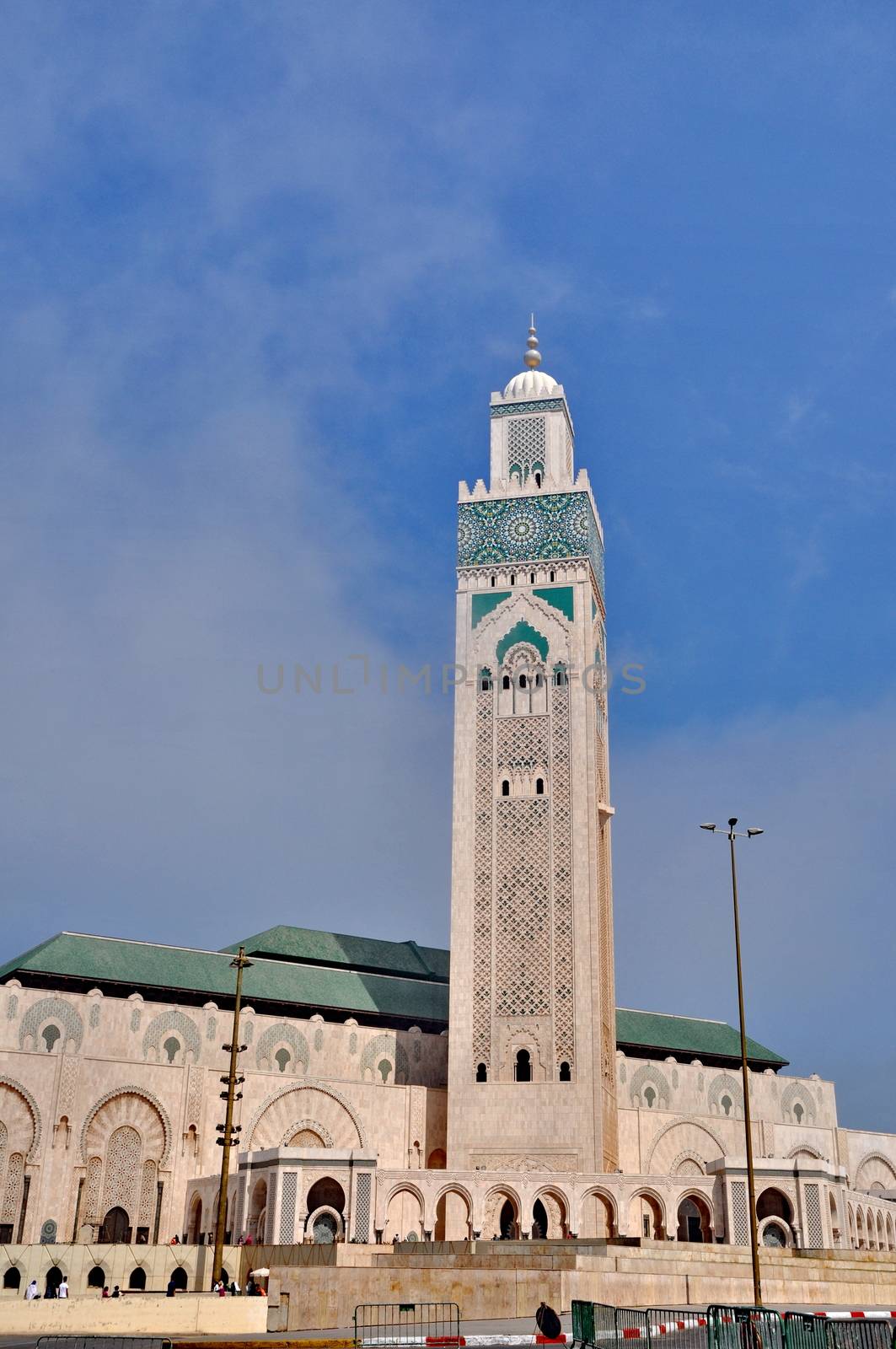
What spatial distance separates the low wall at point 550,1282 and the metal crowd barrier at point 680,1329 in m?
7.28

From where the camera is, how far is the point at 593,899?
36.3 metres

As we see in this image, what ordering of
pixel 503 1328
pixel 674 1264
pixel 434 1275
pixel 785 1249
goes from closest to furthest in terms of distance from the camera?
pixel 503 1328, pixel 434 1275, pixel 674 1264, pixel 785 1249

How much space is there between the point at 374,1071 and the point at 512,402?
2070 centimetres

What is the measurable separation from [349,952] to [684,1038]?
36.7 ft

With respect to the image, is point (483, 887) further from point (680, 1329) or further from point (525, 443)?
point (680, 1329)

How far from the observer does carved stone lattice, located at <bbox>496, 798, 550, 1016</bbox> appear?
36.2 m

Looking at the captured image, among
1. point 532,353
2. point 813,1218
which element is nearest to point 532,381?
point 532,353

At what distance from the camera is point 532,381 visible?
4319cm

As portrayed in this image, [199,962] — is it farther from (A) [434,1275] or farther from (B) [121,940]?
(A) [434,1275]

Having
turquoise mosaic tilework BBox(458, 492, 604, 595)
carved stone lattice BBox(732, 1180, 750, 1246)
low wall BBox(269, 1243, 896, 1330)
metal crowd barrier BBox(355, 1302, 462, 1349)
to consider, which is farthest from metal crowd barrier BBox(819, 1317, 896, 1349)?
turquoise mosaic tilework BBox(458, 492, 604, 595)

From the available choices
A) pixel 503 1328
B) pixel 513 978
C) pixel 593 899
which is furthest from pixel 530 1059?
pixel 503 1328

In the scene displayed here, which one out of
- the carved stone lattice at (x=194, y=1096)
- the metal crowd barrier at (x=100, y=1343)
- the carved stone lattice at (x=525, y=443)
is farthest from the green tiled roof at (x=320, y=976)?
the metal crowd barrier at (x=100, y=1343)

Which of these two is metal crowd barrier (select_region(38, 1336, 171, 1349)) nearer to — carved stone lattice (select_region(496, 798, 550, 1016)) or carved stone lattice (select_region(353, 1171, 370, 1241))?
carved stone lattice (select_region(353, 1171, 370, 1241))

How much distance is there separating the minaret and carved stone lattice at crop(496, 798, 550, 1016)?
45 millimetres
